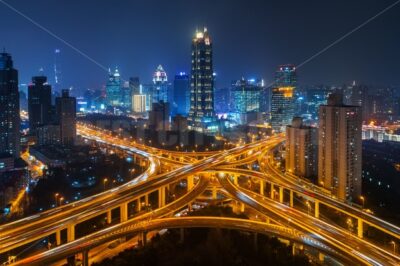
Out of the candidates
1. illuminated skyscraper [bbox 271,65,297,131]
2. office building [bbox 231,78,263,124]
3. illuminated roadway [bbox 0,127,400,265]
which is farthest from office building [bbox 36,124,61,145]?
office building [bbox 231,78,263,124]

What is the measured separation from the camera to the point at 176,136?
92.4 feet

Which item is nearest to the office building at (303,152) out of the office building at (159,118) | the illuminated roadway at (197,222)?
the illuminated roadway at (197,222)

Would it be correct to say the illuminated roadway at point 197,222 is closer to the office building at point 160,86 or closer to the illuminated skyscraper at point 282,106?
the illuminated skyscraper at point 282,106

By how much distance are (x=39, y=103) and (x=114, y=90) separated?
75.9 ft

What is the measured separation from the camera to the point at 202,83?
3322 centimetres

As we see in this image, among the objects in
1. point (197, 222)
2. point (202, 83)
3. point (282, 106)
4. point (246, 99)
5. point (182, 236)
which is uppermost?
point (202, 83)

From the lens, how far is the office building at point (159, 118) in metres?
31.1

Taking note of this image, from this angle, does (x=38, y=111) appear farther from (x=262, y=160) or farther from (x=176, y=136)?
(x=262, y=160)

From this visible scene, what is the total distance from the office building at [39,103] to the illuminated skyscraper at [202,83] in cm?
1105

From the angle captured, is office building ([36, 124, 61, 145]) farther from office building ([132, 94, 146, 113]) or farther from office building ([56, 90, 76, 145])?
office building ([132, 94, 146, 113])

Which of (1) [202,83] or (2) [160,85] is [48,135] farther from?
(2) [160,85]

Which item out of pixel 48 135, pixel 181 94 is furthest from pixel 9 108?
pixel 181 94

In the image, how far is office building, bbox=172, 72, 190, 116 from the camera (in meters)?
41.8

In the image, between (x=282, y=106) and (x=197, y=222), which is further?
(x=282, y=106)
